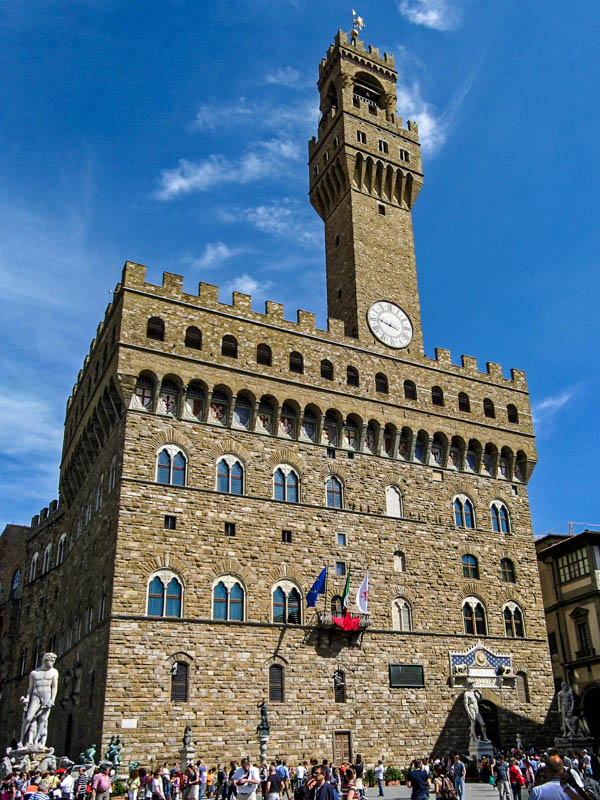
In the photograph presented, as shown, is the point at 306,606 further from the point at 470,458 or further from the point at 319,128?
the point at 319,128

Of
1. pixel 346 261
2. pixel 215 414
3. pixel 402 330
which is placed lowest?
pixel 215 414

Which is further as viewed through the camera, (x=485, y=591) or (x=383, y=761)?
(x=485, y=591)

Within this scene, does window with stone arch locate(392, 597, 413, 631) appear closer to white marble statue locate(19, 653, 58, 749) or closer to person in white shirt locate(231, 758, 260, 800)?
white marble statue locate(19, 653, 58, 749)

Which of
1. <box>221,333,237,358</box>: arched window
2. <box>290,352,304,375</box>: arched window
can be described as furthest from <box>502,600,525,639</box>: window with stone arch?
<box>221,333,237,358</box>: arched window

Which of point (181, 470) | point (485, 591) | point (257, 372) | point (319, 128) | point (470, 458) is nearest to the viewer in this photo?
point (181, 470)

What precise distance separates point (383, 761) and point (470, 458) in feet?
52.0

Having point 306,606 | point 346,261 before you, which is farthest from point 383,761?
point 346,261

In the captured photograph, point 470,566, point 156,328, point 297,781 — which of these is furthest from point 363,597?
point 156,328

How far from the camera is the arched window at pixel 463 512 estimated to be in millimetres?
38438

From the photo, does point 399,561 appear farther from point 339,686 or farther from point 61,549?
point 61,549

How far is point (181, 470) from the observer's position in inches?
1252

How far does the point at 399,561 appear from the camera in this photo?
117 ft

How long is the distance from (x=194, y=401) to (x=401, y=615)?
1335 centimetres

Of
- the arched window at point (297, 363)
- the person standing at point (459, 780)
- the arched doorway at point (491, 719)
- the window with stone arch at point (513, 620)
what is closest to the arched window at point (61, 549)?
the arched window at point (297, 363)
